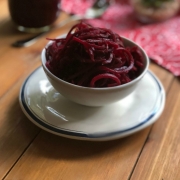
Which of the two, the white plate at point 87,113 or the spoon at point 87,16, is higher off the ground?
the white plate at point 87,113

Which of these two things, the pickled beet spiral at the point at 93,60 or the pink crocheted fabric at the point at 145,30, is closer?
the pickled beet spiral at the point at 93,60

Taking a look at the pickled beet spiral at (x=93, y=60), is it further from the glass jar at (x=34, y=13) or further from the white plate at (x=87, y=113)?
the glass jar at (x=34, y=13)

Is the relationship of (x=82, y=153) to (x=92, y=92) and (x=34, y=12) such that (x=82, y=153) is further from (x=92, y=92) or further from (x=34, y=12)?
(x=34, y=12)

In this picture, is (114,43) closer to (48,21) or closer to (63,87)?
(63,87)

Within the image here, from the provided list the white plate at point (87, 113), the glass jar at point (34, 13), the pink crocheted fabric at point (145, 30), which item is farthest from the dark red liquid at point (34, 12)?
the white plate at point (87, 113)

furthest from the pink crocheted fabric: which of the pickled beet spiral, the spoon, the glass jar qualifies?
the pickled beet spiral

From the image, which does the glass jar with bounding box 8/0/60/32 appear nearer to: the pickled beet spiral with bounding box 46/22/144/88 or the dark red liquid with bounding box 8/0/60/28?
the dark red liquid with bounding box 8/0/60/28

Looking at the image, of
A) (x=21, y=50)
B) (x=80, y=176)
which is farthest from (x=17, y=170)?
(x=21, y=50)

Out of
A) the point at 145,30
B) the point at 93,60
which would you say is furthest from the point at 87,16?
the point at 93,60

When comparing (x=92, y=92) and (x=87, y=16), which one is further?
(x=87, y=16)
